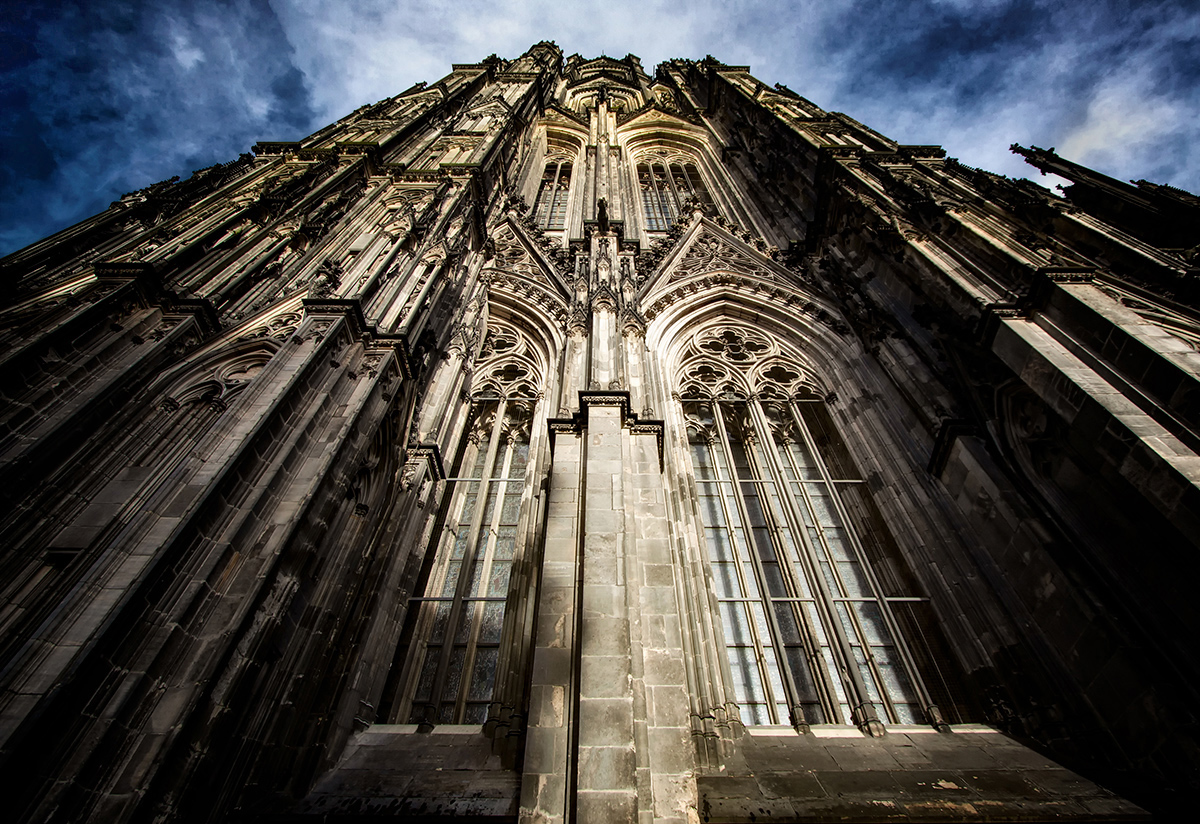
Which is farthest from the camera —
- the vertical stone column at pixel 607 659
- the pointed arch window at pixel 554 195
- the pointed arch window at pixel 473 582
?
the pointed arch window at pixel 554 195

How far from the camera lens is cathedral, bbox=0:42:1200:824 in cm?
364

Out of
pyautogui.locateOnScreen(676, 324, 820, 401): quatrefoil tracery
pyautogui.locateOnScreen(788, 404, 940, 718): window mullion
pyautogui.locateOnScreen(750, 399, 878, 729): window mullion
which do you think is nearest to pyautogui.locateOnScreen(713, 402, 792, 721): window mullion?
pyautogui.locateOnScreen(750, 399, 878, 729): window mullion

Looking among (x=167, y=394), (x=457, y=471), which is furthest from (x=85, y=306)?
(x=457, y=471)

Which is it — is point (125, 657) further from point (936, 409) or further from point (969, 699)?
point (936, 409)

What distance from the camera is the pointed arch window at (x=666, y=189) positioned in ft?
62.4

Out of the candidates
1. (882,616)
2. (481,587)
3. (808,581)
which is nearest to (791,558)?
(808,581)

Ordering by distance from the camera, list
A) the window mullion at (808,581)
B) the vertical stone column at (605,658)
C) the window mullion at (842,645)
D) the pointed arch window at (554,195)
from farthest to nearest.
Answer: the pointed arch window at (554,195), the window mullion at (808,581), the window mullion at (842,645), the vertical stone column at (605,658)

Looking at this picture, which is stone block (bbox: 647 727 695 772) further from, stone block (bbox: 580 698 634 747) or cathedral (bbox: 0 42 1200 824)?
stone block (bbox: 580 698 634 747)

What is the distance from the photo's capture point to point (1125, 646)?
471cm

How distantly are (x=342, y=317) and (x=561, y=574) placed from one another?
12.2ft

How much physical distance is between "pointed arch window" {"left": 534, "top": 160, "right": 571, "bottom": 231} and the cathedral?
8332mm

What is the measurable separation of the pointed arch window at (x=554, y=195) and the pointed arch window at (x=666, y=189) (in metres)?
2.88

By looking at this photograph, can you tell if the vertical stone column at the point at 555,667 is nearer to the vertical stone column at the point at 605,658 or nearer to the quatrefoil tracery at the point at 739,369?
the vertical stone column at the point at 605,658

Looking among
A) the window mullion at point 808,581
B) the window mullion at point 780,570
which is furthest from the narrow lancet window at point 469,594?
the window mullion at point 808,581
